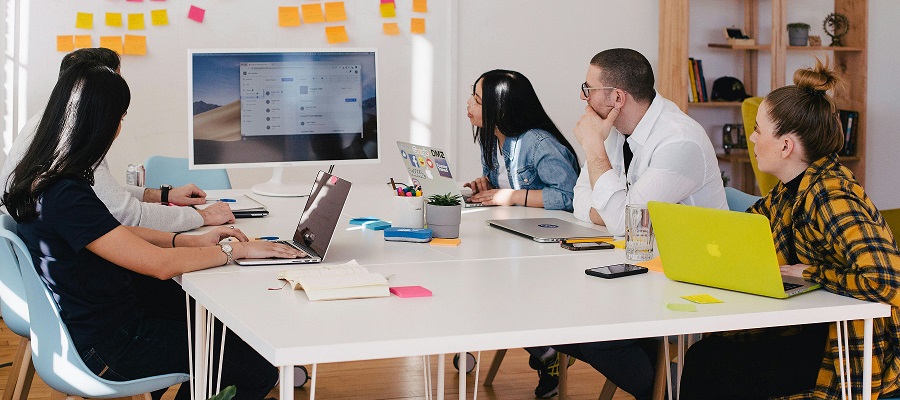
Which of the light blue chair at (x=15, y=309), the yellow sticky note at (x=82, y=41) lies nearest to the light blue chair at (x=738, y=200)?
the light blue chair at (x=15, y=309)

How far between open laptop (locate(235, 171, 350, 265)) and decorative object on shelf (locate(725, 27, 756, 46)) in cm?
359

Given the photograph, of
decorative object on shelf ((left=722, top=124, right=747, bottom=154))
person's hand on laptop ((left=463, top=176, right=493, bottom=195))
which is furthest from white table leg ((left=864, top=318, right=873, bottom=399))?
decorative object on shelf ((left=722, top=124, right=747, bottom=154))

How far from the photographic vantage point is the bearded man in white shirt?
2.66 metres

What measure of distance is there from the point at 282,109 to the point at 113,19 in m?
1.43

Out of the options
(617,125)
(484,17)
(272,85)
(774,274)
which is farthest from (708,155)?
(484,17)

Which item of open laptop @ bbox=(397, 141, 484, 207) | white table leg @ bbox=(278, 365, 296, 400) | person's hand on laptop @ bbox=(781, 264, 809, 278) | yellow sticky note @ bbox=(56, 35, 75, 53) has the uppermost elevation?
yellow sticky note @ bbox=(56, 35, 75, 53)

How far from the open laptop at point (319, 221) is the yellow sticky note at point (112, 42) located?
243cm

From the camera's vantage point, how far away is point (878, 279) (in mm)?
1801

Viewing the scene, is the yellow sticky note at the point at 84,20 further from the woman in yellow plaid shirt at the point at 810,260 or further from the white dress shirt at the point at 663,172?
the woman in yellow plaid shirt at the point at 810,260

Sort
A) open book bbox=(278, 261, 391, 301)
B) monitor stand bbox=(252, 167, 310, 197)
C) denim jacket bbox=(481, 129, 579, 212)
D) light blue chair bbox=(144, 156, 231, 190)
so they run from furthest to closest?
light blue chair bbox=(144, 156, 231, 190), monitor stand bbox=(252, 167, 310, 197), denim jacket bbox=(481, 129, 579, 212), open book bbox=(278, 261, 391, 301)

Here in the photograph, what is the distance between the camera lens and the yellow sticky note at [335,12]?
473 cm

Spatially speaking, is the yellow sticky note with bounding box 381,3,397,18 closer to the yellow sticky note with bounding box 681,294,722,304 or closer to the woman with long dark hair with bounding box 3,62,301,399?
the woman with long dark hair with bounding box 3,62,301,399

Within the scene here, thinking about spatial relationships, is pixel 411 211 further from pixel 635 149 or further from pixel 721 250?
pixel 721 250

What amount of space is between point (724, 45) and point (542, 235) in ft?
10.7
